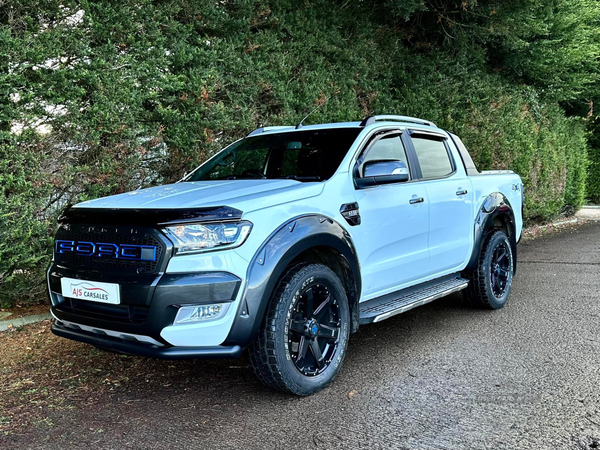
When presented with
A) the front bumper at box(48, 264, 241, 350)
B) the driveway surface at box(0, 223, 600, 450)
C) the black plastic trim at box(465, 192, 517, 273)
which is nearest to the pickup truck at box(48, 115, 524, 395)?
the front bumper at box(48, 264, 241, 350)

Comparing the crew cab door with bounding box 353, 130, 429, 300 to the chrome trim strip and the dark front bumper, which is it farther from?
the dark front bumper

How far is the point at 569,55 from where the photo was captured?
43.0ft

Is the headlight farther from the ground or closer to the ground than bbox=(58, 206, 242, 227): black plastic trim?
closer to the ground

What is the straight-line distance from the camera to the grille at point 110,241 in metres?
3.15

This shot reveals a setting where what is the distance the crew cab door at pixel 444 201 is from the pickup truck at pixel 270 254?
0.02m

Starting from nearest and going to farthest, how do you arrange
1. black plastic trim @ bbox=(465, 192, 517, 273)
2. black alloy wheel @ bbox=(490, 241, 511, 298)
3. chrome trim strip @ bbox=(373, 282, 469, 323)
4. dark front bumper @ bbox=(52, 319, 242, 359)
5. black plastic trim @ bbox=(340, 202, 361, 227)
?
dark front bumper @ bbox=(52, 319, 242, 359)
black plastic trim @ bbox=(340, 202, 361, 227)
chrome trim strip @ bbox=(373, 282, 469, 323)
black plastic trim @ bbox=(465, 192, 517, 273)
black alloy wheel @ bbox=(490, 241, 511, 298)

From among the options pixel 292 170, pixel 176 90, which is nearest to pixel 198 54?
pixel 176 90

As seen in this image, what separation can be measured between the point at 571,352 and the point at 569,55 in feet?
36.0

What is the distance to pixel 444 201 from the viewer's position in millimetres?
4969

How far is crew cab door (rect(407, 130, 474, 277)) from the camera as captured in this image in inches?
191

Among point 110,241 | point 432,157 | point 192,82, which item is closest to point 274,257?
point 110,241

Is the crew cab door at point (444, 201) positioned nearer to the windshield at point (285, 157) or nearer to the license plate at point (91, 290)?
the windshield at point (285, 157)

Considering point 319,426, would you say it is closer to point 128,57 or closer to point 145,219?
point 145,219

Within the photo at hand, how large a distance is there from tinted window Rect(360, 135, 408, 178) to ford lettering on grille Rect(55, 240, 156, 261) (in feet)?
6.15
